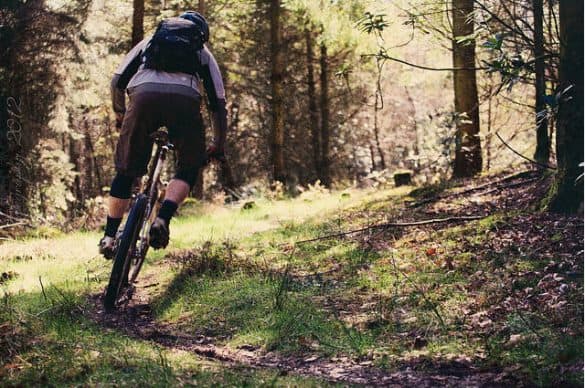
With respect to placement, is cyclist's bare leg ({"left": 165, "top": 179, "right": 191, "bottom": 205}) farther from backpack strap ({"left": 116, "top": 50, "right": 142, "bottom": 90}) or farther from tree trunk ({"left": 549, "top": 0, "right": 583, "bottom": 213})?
tree trunk ({"left": 549, "top": 0, "right": 583, "bottom": 213})

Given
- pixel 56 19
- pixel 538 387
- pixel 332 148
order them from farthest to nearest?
pixel 332 148, pixel 56 19, pixel 538 387

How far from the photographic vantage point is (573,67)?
18.8 ft

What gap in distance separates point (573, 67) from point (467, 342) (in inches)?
109

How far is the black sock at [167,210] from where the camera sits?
17.2 ft

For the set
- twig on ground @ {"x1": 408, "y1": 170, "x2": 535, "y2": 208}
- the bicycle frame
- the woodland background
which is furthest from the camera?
twig on ground @ {"x1": 408, "y1": 170, "x2": 535, "y2": 208}

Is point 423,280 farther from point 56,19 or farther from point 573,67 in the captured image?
point 56,19

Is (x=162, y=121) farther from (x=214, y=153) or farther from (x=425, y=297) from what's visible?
(x=425, y=297)

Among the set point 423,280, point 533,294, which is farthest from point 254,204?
point 533,294

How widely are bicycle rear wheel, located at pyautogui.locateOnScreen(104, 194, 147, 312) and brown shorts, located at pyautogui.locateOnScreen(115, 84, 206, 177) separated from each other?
31cm

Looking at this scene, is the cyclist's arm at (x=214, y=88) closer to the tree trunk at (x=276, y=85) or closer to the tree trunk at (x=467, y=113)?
the tree trunk at (x=467, y=113)

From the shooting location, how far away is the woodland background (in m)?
6.45

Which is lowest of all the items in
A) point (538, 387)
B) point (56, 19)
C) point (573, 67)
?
point (538, 387)

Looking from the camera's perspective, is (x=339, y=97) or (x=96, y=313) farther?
(x=339, y=97)

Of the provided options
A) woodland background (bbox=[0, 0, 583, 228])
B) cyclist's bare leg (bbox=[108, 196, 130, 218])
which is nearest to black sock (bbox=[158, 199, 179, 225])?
cyclist's bare leg (bbox=[108, 196, 130, 218])
